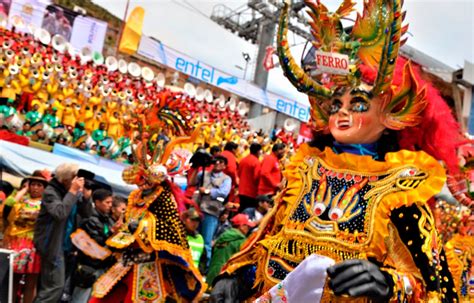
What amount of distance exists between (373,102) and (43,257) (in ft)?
10.7

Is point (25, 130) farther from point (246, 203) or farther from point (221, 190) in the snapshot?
point (221, 190)

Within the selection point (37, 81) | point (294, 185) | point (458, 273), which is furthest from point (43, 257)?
point (37, 81)

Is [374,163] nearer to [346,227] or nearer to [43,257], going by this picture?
[346,227]

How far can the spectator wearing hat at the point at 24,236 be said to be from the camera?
482 centimetres

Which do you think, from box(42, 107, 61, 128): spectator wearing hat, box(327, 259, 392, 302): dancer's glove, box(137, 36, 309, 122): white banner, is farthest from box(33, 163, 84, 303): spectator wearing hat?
box(137, 36, 309, 122): white banner

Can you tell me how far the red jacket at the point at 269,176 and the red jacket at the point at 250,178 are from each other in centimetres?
15

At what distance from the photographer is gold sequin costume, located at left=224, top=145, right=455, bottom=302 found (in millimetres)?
1957

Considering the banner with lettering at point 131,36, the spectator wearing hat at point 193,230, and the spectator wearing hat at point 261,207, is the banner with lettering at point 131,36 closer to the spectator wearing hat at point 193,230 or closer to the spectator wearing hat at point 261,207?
the spectator wearing hat at point 261,207

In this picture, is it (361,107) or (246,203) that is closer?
(361,107)

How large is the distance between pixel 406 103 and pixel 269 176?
15.6ft

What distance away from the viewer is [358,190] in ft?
6.95

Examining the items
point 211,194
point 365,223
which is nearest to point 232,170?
point 211,194

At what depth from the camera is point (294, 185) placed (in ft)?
7.59

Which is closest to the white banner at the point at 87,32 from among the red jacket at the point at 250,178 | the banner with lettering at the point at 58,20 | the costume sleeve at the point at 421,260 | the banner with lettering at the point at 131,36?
the banner with lettering at the point at 58,20
